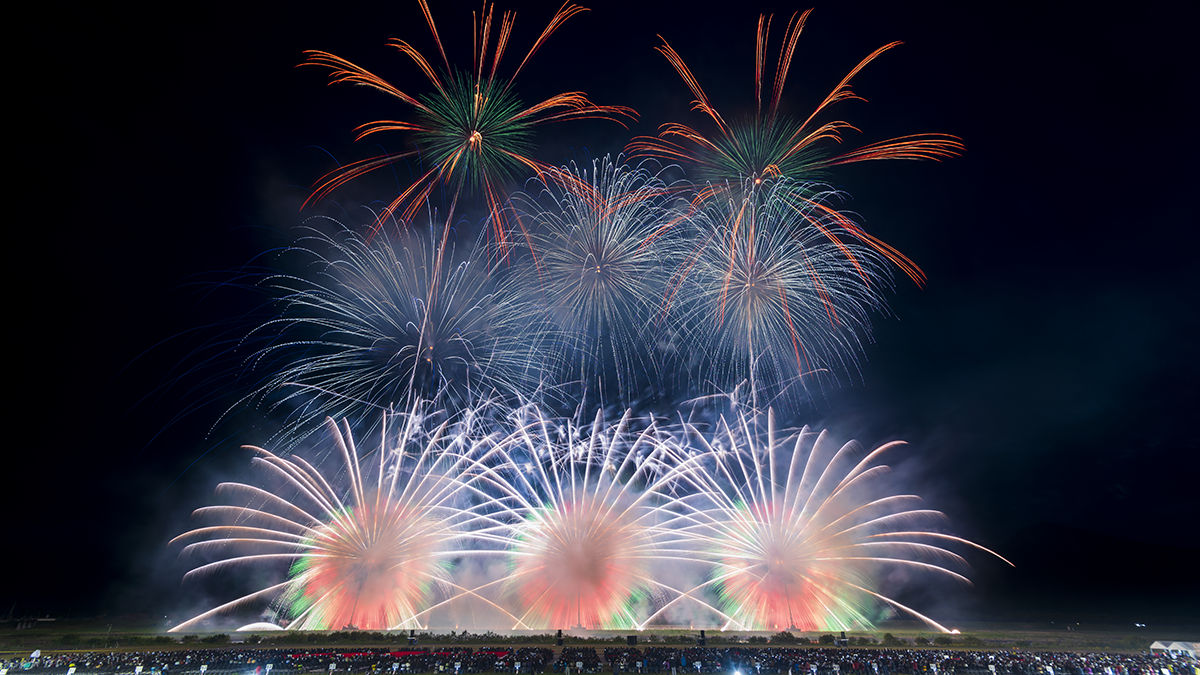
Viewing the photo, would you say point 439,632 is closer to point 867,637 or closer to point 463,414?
point 463,414

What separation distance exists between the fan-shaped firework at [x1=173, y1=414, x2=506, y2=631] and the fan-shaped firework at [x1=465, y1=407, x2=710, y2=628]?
15.0 ft

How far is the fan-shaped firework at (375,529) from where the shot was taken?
157 ft

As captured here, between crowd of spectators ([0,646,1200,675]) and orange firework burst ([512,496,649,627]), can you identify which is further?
orange firework burst ([512,496,649,627])

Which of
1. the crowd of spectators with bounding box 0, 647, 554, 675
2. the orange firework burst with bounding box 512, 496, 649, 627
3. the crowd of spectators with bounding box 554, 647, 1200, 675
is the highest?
the orange firework burst with bounding box 512, 496, 649, 627

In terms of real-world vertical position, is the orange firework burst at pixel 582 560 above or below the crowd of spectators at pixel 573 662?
above

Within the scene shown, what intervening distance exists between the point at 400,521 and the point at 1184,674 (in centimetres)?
5713

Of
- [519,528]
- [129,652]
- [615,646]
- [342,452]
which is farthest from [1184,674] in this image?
[129,652]

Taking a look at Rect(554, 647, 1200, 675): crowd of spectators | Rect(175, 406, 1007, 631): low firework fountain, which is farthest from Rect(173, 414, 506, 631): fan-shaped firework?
Rect(554, 647, 1200, 675): crowd of spectators

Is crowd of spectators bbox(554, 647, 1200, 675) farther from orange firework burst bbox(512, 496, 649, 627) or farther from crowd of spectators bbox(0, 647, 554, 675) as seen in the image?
orange firework burst bbox(512, 496, 649, 627)

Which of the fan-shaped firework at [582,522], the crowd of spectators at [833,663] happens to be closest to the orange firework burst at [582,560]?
the fan-shaped firework at [582,522]

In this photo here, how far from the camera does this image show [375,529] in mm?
49844

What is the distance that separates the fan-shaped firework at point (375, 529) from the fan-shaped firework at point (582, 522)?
15.0 feet

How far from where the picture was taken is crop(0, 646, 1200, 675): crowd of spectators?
37.0 metres

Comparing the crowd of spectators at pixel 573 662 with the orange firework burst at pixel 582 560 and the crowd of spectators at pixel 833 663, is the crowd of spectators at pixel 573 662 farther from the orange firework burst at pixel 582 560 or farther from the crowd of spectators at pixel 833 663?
the orange firework burst at pixel 582 560
